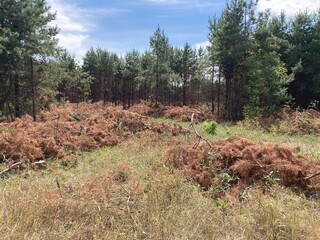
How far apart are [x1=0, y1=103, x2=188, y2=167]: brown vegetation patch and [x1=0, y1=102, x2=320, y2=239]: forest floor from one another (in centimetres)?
6

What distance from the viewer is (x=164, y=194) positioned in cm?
404

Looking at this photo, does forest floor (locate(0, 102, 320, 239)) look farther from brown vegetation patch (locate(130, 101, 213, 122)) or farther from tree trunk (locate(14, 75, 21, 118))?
brown vegetation patch (locate(130, 101, 213, 122))

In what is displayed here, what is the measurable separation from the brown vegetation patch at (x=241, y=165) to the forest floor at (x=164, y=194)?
0.7 inches

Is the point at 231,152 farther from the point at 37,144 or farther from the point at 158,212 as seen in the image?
the point at 37,144

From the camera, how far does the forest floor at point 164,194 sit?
3096 millimetres

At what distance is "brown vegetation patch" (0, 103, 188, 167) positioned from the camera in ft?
21.9

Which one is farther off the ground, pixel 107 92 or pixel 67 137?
pixel 107 92

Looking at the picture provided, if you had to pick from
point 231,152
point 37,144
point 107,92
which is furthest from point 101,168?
point 107,92

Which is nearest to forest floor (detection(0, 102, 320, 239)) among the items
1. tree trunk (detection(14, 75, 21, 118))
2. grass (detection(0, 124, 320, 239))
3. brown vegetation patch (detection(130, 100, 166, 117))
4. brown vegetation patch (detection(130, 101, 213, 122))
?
grass (detection(0, 124, 320, 239))

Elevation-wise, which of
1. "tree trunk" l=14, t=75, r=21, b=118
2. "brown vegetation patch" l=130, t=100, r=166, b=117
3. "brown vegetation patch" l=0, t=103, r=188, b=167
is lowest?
"brown vegetation patch" l=0, t=103, r=188, b=167

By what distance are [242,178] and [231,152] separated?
653 mm

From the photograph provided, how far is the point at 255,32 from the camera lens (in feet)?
51.8

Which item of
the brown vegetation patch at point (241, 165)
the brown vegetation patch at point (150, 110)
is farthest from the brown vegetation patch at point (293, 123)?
the brown vegetation patch at point (150, 110)

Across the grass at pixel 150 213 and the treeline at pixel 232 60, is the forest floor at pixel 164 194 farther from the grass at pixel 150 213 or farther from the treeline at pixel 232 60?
the treeline at pixel 232 60
